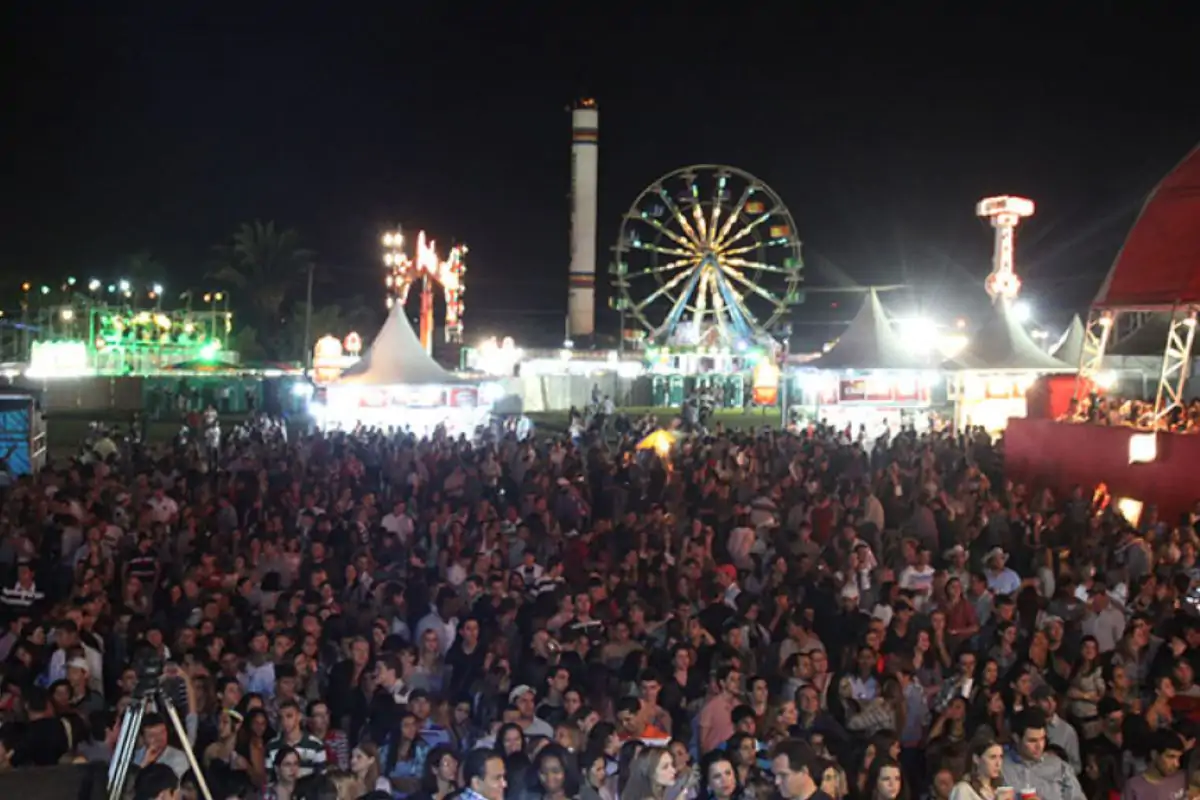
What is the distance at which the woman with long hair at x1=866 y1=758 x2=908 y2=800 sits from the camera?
5305mm

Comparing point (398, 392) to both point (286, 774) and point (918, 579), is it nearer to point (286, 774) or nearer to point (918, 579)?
point (918, 579)

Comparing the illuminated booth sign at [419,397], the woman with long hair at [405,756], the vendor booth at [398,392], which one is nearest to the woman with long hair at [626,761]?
the woman with long hair at [405,756]

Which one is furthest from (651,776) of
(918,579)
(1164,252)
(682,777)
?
(1164,252)

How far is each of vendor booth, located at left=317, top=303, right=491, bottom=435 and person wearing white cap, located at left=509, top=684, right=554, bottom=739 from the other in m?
14.7

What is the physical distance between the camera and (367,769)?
5746mm

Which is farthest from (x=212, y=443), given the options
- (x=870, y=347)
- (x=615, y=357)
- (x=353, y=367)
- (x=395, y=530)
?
(x=615, y=357)

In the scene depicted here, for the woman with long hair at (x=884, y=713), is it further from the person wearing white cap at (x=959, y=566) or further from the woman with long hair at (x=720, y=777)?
the person wearing white cap at (x=959, y=566)

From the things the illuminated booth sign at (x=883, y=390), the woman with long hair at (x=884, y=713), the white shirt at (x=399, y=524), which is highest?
the illuminated booth sign at (x=883, y=390)

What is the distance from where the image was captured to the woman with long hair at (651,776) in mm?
5438

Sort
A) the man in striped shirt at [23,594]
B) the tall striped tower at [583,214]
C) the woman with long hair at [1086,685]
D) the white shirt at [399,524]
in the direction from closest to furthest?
the woman with long hair at [1086,685] → the man in striped shirt at [23,594] → the white shirt at [399,524] → the tall striped tower at [583,214]

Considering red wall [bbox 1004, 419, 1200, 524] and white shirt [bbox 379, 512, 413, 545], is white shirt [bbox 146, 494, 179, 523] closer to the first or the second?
white shirt [bbox 379, 512, 413, 545]

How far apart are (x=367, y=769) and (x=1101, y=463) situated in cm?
1265

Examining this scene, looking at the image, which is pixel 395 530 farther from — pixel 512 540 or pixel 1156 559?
pixel 1156 559

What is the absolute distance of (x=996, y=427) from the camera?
77.4ft
